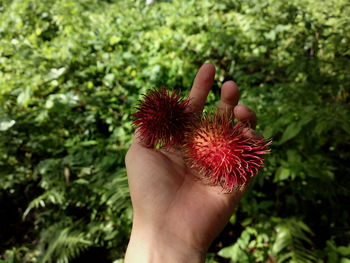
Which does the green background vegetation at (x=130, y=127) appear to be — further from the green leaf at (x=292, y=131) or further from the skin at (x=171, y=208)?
the skin at (x=171, y=208)

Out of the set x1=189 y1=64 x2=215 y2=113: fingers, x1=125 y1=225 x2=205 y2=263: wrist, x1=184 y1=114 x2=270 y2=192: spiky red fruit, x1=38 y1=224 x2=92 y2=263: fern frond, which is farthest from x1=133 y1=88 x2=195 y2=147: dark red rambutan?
x1=38 y1=224 x2=92 y2=263: fern frond

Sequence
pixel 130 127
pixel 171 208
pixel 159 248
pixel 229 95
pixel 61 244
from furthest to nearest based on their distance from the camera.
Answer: pixel 130 127
pixel 61 244
pixel 229 95
pixel 171 208
pixel 159 248

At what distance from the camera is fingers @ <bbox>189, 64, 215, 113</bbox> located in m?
2.05

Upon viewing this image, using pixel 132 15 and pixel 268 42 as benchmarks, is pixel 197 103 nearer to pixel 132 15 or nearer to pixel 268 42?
pixel 268 42

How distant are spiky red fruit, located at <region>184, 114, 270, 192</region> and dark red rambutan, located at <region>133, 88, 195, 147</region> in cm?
12

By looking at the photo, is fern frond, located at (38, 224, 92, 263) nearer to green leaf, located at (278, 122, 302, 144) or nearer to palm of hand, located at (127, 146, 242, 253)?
palm of hand, located at (127, 146, 242, 253)

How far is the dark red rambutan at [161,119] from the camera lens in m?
1.75

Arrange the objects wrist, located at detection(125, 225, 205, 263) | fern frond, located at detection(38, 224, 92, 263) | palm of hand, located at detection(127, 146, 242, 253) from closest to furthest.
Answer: wrist, located at detection(125, 225, 205, 263), palm of hand, located at detection(127, 146, 242, 253), fern frond, located at detection(38, 224, 92, 263)

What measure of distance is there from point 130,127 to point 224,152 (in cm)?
151

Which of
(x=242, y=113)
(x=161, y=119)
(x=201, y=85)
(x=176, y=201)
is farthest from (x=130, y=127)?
(x=242, y=113)

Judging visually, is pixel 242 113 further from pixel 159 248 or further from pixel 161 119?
pixel 159 248

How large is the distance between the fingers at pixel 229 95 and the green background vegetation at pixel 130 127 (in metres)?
0.30

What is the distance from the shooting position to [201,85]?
2.09 meters

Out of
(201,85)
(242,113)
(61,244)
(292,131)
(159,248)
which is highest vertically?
(201,85)
